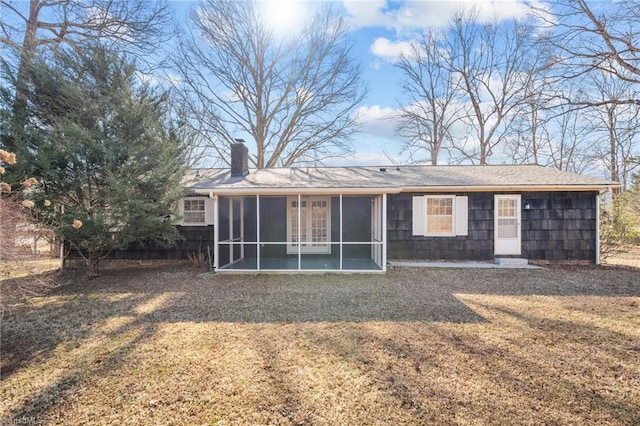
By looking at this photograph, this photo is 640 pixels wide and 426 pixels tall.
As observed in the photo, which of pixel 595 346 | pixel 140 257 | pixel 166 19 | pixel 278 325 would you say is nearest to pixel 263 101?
pixel 166 19

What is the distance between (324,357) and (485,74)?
75.2ft

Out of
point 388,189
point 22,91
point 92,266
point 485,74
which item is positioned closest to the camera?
point 22,91

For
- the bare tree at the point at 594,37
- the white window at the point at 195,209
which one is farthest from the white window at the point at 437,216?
the white window at the point at 195,209

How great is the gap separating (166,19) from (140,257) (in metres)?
8.65

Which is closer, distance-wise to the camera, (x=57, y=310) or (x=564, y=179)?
(x=57, y=310)

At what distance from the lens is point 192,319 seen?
495 cm

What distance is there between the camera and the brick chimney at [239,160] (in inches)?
427

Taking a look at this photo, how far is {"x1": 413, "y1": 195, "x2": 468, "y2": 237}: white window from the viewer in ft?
32.0

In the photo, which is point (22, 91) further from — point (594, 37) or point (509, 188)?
point (594, 37)

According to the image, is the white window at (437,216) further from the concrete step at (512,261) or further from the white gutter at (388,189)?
the concrete step at (512,261)

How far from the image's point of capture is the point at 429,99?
2186cm

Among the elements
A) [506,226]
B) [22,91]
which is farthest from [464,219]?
[22,91]

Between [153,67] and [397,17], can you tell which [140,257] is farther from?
[397,17]

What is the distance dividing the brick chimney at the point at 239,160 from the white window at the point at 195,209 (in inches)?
58.0
